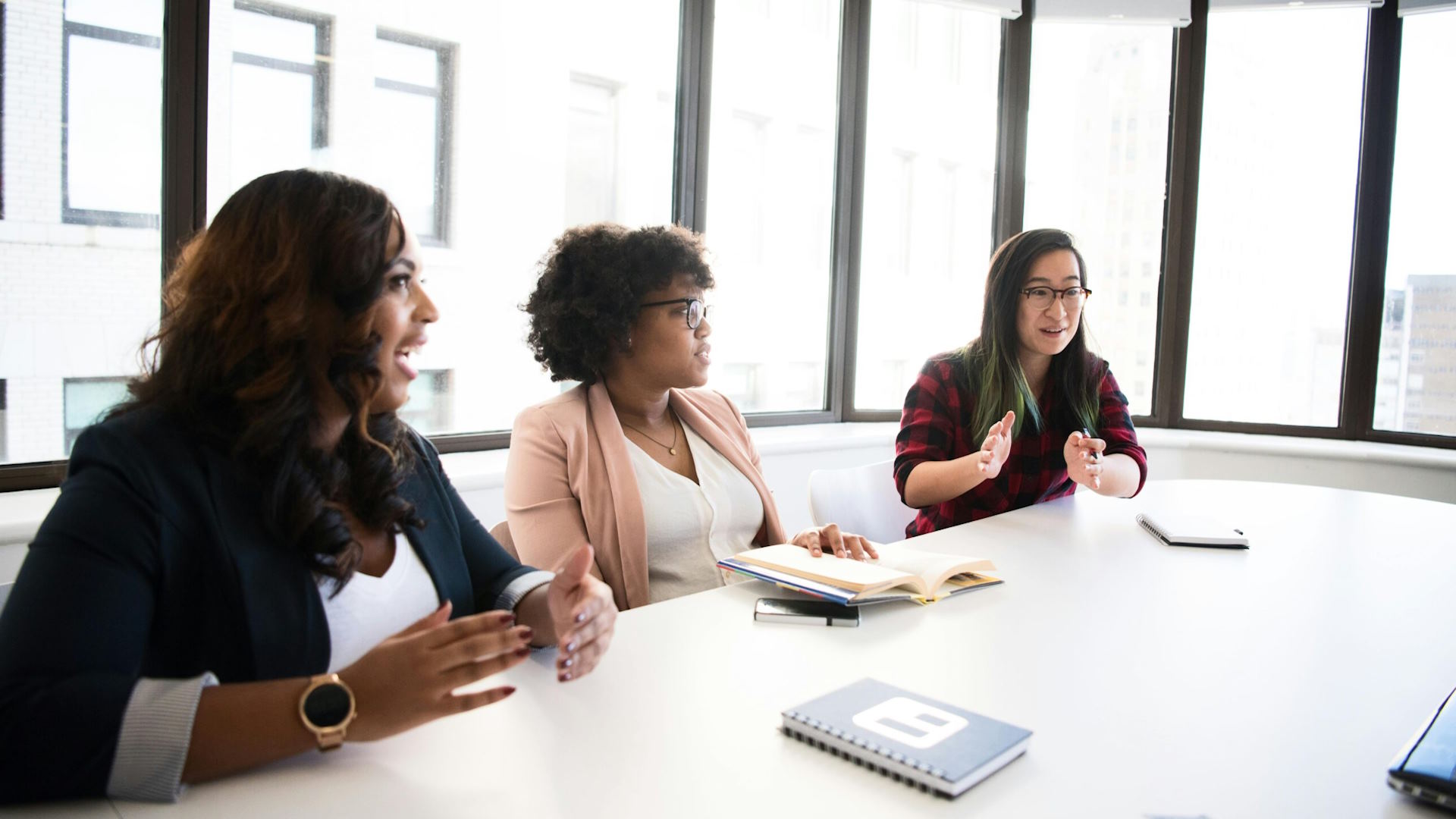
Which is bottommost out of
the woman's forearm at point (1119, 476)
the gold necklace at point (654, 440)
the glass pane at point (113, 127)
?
the woman's forearm at point (1119, 476)

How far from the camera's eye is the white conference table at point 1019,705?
34.4 inches

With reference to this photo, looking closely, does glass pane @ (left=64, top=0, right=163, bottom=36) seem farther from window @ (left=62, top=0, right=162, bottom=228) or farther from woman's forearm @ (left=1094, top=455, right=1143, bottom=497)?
woman's forearm @ (left=1094, top=455, right=1143, bottom=497)

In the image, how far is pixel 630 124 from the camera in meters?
3.76

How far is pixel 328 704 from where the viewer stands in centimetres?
90

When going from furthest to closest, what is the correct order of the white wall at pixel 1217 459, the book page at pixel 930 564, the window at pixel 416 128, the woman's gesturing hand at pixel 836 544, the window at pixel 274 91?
the white wall at pixel 1217 459 < the window at pixel 416 128 < the window at pixel 274 91 < the woman's gesturing hand at pixel 836 544 < the book page at pixel 930 564

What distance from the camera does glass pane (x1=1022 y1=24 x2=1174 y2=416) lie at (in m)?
4.58

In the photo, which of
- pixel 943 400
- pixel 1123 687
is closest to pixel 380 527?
pixel 1123 687

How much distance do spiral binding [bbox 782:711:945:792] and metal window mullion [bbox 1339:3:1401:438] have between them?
171 inches

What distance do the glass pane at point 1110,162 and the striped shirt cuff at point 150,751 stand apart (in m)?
4.43

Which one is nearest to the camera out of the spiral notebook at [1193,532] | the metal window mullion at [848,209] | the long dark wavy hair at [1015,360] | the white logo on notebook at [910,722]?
the white logo on notebook at [910,722]

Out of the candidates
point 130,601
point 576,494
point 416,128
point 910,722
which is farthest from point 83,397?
point 910,722

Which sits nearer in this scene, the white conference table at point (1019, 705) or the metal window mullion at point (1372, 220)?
the white conference table at point (1019, 705)

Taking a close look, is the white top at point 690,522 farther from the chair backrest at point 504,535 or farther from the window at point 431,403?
the window at point 431,403

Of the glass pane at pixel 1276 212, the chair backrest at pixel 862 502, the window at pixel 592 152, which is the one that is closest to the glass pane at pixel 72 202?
the window at pixel 592 152
